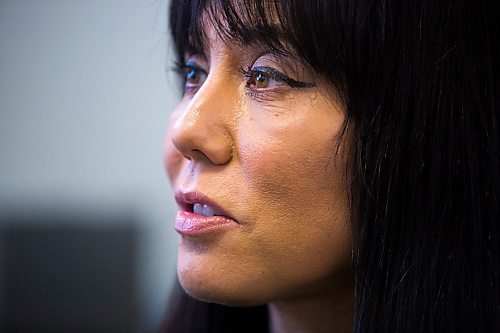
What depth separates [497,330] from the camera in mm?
895

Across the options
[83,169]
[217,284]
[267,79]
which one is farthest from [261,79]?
[83,169]

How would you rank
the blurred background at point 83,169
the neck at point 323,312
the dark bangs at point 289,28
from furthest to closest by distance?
the blurred background at point 83,169 < the neck at point 323,312 < the dark bangs at point 289,28

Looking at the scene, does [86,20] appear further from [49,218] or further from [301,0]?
[301,0]

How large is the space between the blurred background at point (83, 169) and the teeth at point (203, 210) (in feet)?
4.32

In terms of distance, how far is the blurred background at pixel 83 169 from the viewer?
7.76 ft

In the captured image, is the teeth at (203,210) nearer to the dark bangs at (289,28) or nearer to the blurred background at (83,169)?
Result: the dark bangs at (289,28)

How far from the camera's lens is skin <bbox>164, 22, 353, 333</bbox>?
90 centimetres

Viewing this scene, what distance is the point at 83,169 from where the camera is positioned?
283 cm

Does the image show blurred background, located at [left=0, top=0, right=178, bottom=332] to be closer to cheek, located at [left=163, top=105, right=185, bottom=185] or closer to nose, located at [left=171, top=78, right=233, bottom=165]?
cheek, located at [left=163, top=105, right=185, bottom=185]

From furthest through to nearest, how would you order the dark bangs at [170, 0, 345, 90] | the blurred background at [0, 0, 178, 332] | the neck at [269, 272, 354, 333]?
the blurred background at [0, 0, 178, 332] < the neck at [269, 272, 354, 333] < the dark bangs at [170, 0, 345, 90]

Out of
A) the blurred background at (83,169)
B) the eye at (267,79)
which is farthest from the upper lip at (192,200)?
the blurred background at (83,169)

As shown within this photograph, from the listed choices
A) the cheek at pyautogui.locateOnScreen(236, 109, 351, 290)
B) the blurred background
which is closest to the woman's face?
the cheek at pyautogui.locateOnScreen(236, 109, 351, 290)

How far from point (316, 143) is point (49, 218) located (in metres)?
1.78

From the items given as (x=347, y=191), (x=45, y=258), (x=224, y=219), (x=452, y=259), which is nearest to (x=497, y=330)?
(x=452, y=259)
